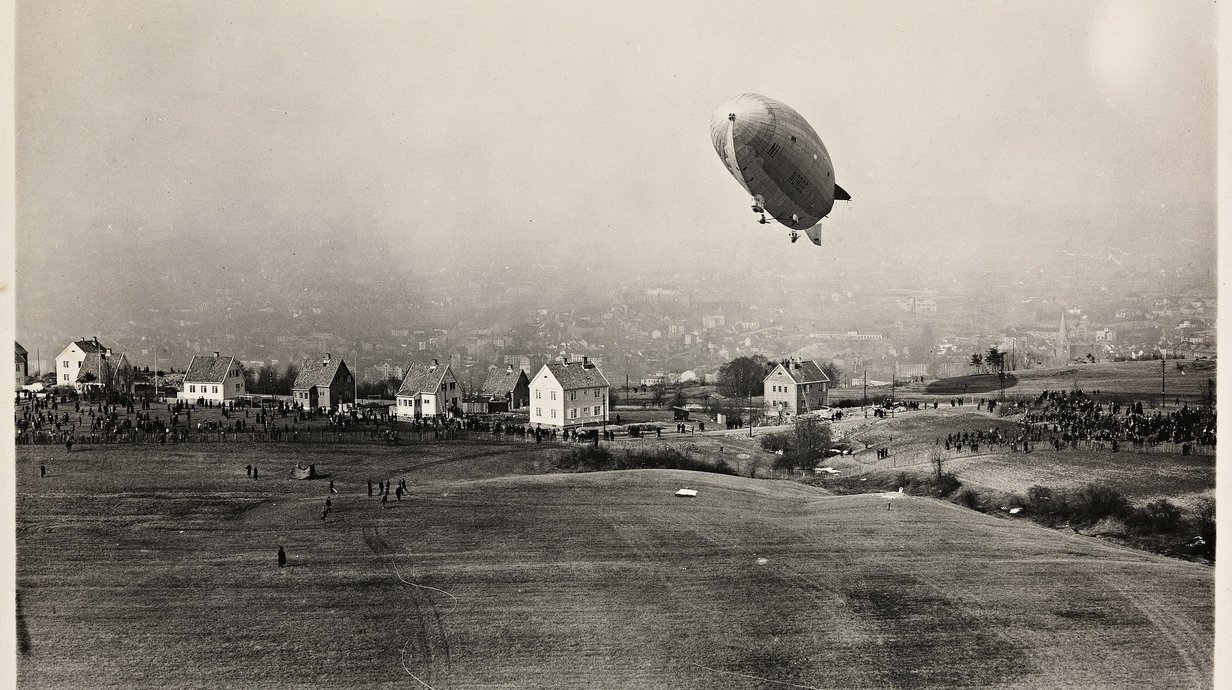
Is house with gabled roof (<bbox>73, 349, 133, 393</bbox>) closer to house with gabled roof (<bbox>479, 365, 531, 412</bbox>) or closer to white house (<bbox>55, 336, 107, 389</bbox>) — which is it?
white house (<bbox>55, 336, 107, 389</bbox>)

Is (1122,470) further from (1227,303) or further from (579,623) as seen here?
(579,623)

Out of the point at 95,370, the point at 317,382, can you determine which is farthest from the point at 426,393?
the point at 95,370

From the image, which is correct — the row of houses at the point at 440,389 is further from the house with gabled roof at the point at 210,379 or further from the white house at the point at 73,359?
the white house at the point at 73,359

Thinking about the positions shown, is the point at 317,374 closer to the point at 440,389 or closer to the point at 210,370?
the point at 210,370

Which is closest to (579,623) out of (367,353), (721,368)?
(367,353)

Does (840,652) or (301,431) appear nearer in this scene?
(840,652)

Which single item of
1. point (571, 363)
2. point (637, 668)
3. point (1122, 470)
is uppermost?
point (571, 363)
